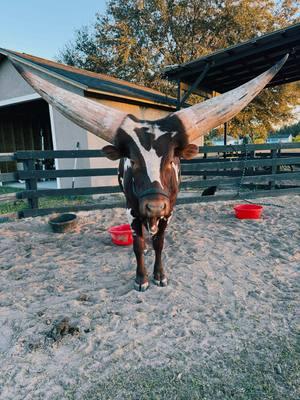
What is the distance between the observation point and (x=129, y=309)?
2.43 meters

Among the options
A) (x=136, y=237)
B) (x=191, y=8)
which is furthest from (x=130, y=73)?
(x=136, y=237)

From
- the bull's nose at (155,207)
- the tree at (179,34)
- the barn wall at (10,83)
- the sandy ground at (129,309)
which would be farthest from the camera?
the tree at (179,34)

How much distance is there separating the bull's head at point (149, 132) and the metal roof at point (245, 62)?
15.3 feet

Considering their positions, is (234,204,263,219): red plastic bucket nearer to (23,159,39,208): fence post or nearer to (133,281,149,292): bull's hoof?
(133,281,149,292): bull's hoof

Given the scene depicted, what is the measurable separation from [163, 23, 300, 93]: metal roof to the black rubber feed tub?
5223 mm

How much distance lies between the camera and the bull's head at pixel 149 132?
2.03 meters

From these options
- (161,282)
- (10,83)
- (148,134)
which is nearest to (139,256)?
(161,282)

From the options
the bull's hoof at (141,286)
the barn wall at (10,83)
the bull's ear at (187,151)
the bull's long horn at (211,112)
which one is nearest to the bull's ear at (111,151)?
the bull's ear at (187,151)

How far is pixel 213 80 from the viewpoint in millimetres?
9141

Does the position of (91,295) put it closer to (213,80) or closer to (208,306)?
(208,306)

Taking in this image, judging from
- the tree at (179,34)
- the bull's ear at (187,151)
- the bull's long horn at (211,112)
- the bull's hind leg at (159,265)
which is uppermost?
Answer: the tree at (179,34)

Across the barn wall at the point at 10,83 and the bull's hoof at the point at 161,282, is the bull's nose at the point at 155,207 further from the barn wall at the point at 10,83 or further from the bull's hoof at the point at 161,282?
the barn wall at the point at 10,83

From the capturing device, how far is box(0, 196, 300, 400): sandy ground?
1798mm

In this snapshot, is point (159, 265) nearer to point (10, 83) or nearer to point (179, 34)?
point (10, 83)
